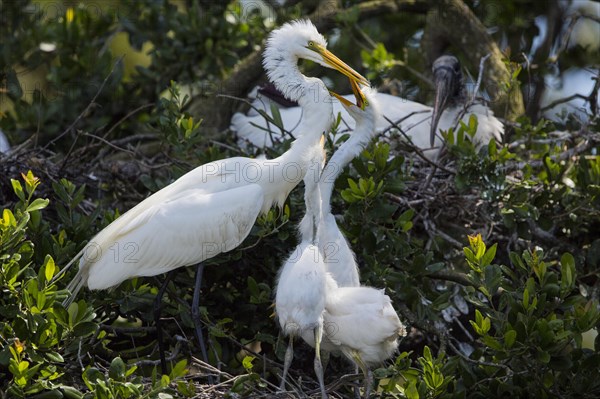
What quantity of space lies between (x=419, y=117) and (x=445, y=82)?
295 mm

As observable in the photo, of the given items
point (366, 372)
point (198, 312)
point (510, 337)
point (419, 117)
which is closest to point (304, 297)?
point (366, 372)

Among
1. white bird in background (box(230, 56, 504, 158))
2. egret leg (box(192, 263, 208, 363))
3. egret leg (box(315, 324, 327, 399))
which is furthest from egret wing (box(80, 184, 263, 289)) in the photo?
white bird in background (box(230, 56, 504, 158))

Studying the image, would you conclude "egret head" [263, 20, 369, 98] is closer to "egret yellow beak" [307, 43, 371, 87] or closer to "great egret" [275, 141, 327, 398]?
"egret yellow beak" [307, 43, 371, 87]

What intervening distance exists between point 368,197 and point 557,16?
3.44 metres

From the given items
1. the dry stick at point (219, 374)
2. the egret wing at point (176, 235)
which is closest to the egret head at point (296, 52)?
the egret wing at point (176, 235)

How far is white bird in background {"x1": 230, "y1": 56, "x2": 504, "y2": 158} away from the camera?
20.9ft

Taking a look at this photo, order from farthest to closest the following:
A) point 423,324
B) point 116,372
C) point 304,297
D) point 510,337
A: point 423,324 < point 304,297 < point 510,337 < point 116,372

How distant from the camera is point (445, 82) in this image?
6.52 m

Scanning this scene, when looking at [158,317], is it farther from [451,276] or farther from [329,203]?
[451,276]

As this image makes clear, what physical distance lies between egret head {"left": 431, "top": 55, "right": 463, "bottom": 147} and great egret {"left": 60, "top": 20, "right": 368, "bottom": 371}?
1723 mm

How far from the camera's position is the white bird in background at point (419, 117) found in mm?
6371

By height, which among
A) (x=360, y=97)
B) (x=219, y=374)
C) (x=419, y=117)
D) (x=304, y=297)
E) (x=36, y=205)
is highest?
(x=360, y=97)

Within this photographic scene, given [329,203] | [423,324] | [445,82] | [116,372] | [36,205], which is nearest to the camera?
[116,372]

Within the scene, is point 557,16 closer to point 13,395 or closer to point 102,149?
point 102,149
